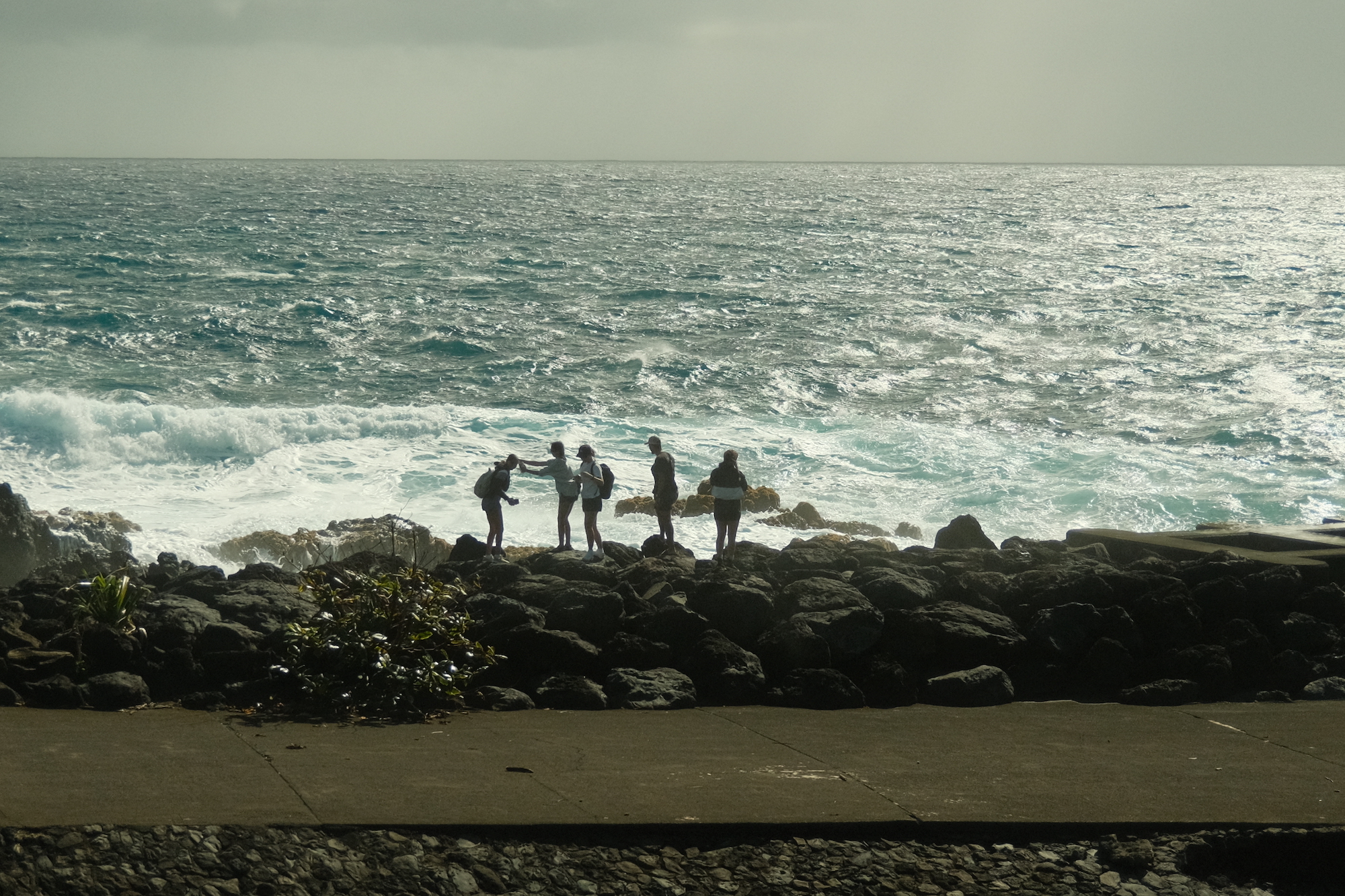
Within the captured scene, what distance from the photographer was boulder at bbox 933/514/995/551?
1329 cm

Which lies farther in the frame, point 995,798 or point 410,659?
point 410,659

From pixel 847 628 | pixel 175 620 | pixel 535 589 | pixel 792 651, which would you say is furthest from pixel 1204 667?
pixel 175 620

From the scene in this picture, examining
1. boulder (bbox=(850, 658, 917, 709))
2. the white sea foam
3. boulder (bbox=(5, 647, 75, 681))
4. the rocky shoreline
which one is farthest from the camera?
the white sea foam

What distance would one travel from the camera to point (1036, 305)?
128ft

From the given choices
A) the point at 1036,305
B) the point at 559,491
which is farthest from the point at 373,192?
the point at 559,491

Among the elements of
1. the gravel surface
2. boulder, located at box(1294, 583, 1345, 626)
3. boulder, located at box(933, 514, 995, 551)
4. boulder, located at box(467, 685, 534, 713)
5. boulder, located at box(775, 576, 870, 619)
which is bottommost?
boulder, located at box(933, 514, 995, 551)

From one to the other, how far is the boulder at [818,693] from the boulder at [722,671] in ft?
0.42

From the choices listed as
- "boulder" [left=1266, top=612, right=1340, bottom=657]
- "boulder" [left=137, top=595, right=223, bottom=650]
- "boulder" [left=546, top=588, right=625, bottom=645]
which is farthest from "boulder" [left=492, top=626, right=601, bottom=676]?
"boulder" [left=1266, top=612, right=1340, bottom=657]

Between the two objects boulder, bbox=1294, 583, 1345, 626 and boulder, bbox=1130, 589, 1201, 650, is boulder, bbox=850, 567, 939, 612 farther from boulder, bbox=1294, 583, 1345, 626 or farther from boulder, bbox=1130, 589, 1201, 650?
boulder, bbox=1294, 583, 1345, 626

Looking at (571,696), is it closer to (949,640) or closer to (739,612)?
(739,612)

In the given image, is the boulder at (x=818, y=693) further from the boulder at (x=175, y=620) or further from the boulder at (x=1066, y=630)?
the boulder at (x=175, y=620)

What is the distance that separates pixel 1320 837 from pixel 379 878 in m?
3.55

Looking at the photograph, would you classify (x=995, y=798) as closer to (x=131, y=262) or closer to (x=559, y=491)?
(x=559, y=491)

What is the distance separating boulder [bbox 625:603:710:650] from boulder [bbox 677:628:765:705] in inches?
6.5
